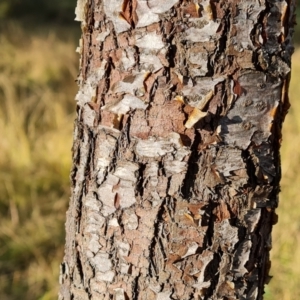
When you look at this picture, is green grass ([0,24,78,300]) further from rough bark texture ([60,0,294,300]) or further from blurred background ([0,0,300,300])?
rough bark texture ([60,0,294,300])

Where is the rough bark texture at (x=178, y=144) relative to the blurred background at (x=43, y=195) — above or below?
above

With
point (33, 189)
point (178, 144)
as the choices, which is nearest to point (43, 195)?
point (33, 189)

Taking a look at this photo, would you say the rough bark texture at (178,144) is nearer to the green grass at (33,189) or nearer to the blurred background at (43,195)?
the blurred background at (43,195)

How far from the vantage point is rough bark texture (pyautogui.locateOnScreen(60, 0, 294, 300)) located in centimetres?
81

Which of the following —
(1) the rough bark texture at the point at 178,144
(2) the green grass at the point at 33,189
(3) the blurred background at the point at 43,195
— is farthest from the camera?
(2) the green grass at the point at 33,189

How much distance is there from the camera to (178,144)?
2.79 ft

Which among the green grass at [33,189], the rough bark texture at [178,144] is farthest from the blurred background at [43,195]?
the rough bark texture at [178,144]

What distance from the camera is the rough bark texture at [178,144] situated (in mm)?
812

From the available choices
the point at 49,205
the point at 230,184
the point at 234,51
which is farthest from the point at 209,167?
the point at 49,205

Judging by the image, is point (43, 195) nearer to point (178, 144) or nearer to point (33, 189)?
point (33, 189)

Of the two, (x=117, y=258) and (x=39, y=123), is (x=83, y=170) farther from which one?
(x=39, y=123)

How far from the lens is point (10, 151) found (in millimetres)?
3082

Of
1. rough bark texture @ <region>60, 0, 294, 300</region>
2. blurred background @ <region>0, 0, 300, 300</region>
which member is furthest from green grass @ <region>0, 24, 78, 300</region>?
rough bark texture @ <region>60, 0, 294, 300</region>

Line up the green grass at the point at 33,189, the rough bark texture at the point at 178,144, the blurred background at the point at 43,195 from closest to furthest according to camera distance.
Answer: the rough bark texture at the point at 178,144 < the blurred background at the point at 43,195 < the green grass at the point at 33,189
